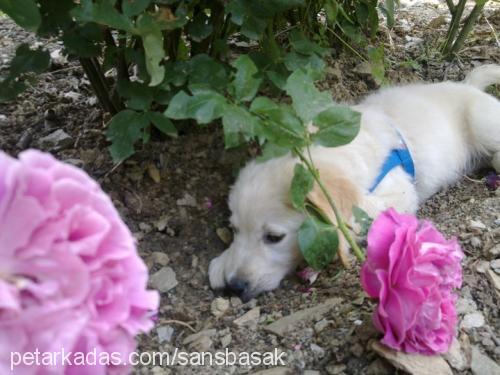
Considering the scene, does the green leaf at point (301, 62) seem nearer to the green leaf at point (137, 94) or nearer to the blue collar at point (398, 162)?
the green leaf at point (137, 94)

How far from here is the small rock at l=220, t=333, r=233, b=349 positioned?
2197 mm

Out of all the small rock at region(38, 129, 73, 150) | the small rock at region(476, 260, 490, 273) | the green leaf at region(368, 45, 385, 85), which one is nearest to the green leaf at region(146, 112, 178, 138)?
the small rock at region(38, 129, 73, 150)

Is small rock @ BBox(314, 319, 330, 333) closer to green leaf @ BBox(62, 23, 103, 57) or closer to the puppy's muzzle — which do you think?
the puppy's muzzle

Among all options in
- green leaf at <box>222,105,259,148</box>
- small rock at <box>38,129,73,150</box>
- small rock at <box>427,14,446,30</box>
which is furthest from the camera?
small rock at <box>427,14,446,30</box>

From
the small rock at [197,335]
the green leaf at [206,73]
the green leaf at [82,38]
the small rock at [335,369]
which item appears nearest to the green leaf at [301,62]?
the green leaf at [206,73]

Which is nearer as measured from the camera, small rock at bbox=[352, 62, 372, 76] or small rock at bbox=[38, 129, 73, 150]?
small rock at bbox=[38, 129, 73, 150]

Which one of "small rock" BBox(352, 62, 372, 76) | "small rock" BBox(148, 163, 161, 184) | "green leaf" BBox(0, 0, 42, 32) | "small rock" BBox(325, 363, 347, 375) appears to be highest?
"green leaf" BBox(0, 0, 42, 32)

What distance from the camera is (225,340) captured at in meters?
2.22

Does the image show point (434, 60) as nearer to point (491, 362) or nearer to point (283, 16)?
point (283, 16)

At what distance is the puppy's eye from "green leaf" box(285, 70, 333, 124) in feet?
2.70

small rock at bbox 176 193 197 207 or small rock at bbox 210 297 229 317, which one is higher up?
small rock at bbox 176 193 197 207

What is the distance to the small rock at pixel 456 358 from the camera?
6.20 ft

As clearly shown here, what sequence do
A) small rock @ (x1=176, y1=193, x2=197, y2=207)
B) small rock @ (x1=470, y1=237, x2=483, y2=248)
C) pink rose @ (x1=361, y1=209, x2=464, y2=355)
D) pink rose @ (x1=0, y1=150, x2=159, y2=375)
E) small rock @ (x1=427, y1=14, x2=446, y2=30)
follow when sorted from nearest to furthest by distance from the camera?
1. pink rose @ (x1=0, y1=150, x2=159, y2=375)
2. pink rose @ (x1=361, y1=209, x2=464, y2=355)
3. small rock @ (x1=470, y1=237, x2=483, y2=248)
4. small rock @ (x1=176, y1=193, x2=197, y2=207)
5. small rock @ (x1=427, y1=14, x2=446, y2=30)

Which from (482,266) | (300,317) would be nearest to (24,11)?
(300,317)
